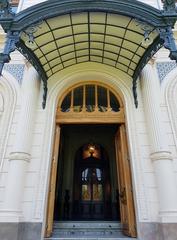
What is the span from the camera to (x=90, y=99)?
23.0 feet

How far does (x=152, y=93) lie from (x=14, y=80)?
13.5ft

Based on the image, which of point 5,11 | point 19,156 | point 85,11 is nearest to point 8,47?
point 5,11

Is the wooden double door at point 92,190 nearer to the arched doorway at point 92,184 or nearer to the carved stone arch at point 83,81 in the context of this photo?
the arched doorway at point 92,184

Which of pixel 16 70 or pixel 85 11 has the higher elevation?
pixel 16 70

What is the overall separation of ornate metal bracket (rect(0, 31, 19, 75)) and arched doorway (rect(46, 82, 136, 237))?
2.61 m

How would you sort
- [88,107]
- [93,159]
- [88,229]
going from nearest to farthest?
[88,229], [88,107], [93,159]

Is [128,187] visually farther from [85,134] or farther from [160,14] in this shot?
[85,134]

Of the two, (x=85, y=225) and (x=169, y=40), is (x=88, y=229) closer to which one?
(x=85, y=225)

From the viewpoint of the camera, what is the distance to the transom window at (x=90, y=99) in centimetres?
631

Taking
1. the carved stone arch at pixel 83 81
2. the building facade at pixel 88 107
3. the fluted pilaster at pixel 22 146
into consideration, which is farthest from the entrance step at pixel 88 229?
the fluted pilaster at pixel 22 146

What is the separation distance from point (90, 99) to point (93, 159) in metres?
4.40

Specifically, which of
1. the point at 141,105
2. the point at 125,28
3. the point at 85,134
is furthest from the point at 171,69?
the point at 85,134

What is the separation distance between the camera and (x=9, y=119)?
5637 millimetres

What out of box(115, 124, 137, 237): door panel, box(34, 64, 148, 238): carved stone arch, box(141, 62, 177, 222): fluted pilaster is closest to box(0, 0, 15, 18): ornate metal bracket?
box(34, 64, 148, 238): carved stone arch
